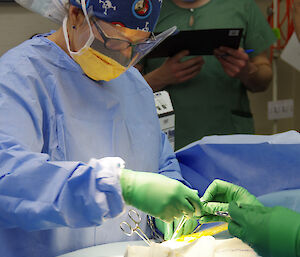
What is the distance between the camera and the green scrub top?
2.53m

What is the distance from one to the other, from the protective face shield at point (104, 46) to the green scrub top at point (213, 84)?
1087 millimetres

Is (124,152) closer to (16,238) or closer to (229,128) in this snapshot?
(16,238)

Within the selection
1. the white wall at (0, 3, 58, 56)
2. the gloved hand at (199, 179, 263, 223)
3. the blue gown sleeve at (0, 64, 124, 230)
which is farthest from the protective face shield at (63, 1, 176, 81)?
the white wall at (0, 3, 58, 56)

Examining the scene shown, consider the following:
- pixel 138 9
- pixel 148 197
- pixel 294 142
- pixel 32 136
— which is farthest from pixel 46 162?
pixel 294 142

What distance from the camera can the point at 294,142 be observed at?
1652mm

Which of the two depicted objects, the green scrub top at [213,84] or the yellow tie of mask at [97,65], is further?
the green scrub top at [213,84]

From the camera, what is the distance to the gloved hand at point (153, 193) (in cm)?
111

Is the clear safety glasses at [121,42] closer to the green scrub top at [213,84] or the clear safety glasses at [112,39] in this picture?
the clear safety glasses at [112,39]

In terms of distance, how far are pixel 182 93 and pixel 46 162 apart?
1548 mm

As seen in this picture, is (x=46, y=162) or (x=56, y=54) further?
(x=56, y=54)

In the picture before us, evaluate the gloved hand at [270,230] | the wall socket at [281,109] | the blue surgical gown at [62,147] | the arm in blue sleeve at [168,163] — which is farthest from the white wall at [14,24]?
the wall socket at [281,109]

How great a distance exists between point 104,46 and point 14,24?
1.18 m

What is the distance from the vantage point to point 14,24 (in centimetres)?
238

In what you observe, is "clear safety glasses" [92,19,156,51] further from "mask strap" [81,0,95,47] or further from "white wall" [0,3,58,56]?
"white wall" [0,3,58,56]
